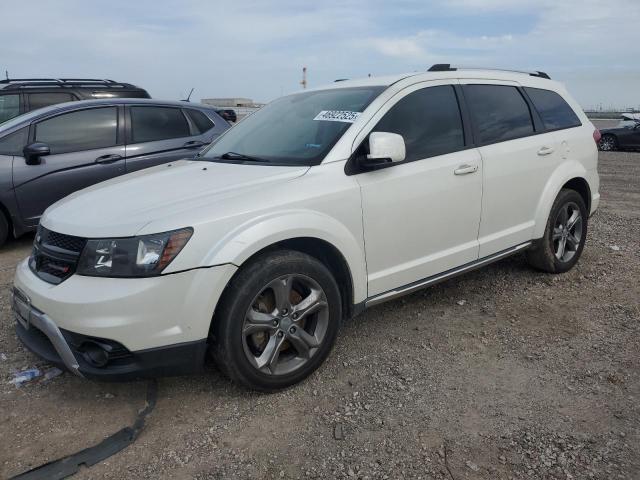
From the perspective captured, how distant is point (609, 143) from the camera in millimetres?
19203

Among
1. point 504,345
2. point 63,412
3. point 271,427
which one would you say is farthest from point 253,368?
point 504,345

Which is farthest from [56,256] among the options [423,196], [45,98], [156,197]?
[45,98]

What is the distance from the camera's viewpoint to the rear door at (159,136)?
6.37 metres

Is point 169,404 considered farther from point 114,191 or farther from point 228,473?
point 114,191

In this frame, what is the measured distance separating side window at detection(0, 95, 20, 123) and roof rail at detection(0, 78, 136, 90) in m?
0.15

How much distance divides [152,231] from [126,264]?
20cm

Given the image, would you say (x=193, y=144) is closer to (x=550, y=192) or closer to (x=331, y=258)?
(x=331, y=258)

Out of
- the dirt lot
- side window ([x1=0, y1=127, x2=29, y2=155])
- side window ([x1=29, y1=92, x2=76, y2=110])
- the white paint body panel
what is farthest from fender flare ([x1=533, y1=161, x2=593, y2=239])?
side window ([x1=29, y1=92, x2=76, y2=110])

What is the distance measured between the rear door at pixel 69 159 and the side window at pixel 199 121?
91cm

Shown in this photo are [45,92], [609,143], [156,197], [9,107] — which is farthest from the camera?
[609,143]

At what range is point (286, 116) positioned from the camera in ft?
12.9

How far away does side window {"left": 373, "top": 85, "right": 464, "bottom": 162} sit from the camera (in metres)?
3.53

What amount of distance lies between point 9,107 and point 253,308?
6.80 metres

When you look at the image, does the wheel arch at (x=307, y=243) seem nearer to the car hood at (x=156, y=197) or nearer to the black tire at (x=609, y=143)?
the car hood at (x=156, y=197)
